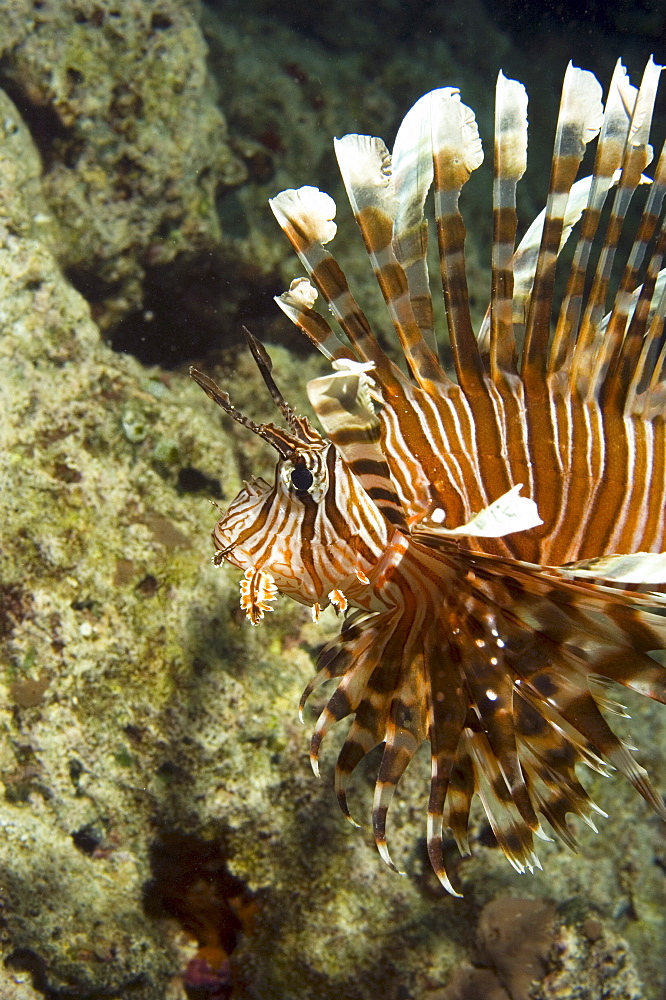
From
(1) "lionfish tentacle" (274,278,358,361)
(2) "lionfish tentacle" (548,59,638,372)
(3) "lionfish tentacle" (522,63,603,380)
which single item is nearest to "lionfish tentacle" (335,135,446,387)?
(1) "lionfish tentacle" (274,278,358,361)

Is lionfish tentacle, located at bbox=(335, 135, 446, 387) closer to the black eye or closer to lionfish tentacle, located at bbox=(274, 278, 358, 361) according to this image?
lionfish tentacle, located at bbox=(274, 278, 358, 361)

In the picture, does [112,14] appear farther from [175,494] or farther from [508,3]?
[508,3]

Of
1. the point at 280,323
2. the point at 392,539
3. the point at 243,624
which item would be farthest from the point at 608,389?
the point at 280,323

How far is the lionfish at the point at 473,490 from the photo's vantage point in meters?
1.86

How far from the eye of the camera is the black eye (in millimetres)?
1906

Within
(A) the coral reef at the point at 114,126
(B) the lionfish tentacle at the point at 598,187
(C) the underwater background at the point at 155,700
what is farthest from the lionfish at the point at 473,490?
(A) the coral reef at the point at 114,126

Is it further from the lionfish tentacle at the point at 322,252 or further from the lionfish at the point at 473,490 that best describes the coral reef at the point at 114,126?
the lionfish at the point at 473,490

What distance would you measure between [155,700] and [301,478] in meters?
1.62

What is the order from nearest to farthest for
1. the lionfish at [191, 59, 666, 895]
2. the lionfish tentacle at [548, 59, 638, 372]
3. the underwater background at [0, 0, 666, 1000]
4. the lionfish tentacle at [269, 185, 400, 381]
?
the lionfish at [191, 59, 666, 895], the lionfish tentacle at [269, 185, 400, 381], the lionfish tentacle at [548, 59, 638, 372], the underwater background at [0, 0, 666, 1000]

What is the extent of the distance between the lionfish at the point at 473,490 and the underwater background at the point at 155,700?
1119 millimetres

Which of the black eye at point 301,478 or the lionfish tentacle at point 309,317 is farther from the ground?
the lionfish tentacle at point 309,317

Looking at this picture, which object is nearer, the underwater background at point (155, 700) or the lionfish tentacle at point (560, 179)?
the lionfish tentacle at point (560, 179)

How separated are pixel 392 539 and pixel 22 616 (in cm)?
183

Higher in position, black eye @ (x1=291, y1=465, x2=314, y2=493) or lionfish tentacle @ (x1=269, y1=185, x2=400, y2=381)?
lionfish tentacle @ (x1=269, y1=185, x2=400, y2=381)
